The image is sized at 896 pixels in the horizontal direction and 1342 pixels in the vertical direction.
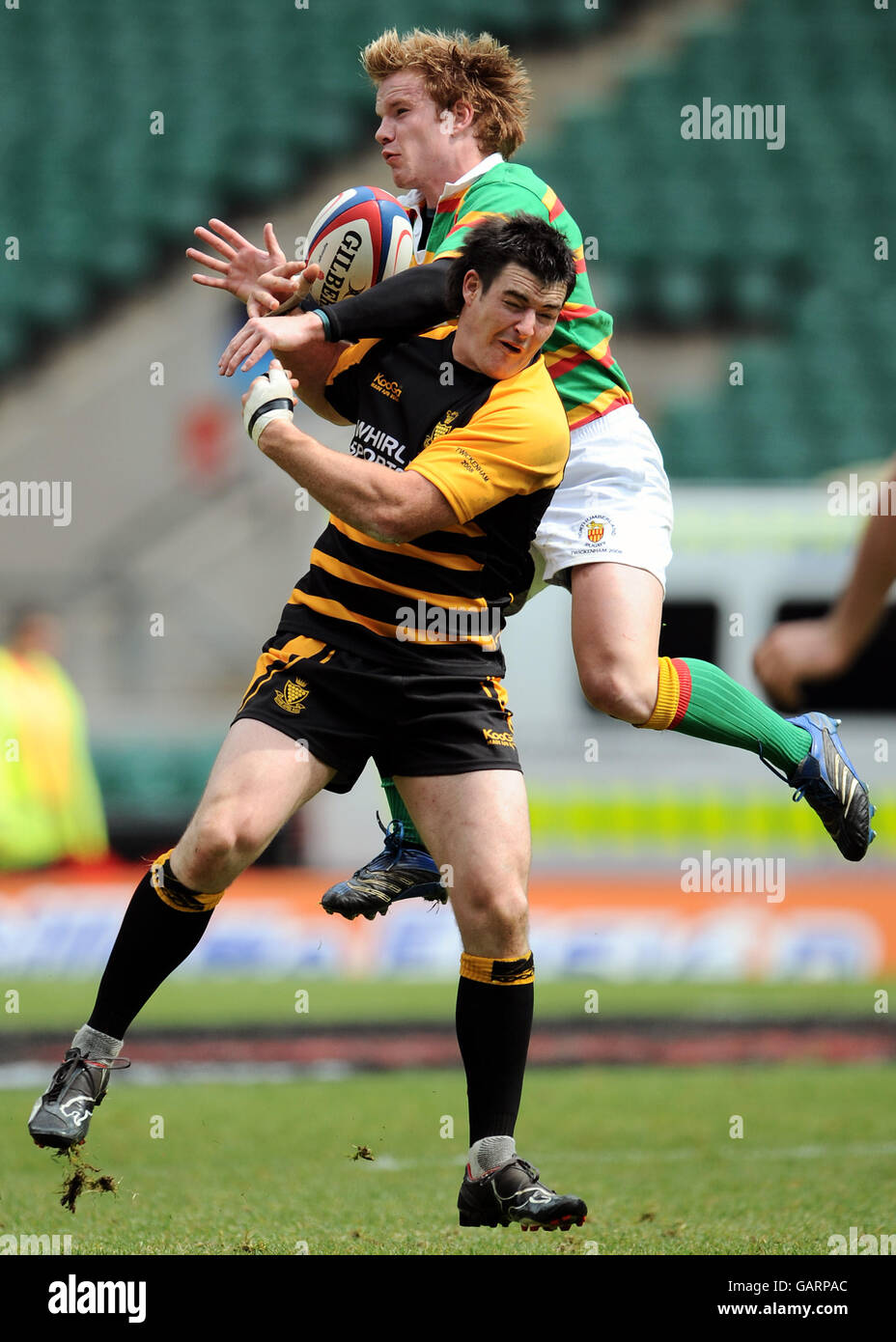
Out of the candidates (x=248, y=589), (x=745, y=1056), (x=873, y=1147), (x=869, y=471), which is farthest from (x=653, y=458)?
(x=248, y=589)

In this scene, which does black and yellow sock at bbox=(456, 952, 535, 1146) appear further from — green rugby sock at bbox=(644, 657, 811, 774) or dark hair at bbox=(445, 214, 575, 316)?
dark hair at bbox=(445, 214, 575, 316)

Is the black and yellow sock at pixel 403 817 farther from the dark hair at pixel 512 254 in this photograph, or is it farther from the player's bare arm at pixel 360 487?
the dark hair at pixel 512 254

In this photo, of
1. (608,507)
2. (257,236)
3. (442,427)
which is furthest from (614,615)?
(257,236)

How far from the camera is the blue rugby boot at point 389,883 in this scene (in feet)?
16.5

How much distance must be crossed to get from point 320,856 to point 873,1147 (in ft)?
23.1

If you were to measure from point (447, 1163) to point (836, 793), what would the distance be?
2272mm

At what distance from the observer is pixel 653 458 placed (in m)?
5.38

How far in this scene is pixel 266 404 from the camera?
14.6 ft

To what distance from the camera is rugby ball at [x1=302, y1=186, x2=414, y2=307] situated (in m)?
4.93

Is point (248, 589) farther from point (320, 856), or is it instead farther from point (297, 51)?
point (297, 51)

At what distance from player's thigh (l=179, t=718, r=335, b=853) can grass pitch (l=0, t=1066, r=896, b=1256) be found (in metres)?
1.02

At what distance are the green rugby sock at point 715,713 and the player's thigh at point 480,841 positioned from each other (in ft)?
2.44

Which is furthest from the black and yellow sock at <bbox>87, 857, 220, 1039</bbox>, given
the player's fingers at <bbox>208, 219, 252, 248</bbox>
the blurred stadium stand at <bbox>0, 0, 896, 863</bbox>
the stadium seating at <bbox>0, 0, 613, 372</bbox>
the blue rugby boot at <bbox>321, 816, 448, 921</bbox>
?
the stadium seating at <bbox>0, 0, 613, 372</bbox>

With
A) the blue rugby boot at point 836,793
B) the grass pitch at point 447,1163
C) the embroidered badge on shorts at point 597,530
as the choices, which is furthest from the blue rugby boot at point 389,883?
the blue rugby boot at point 836,793
